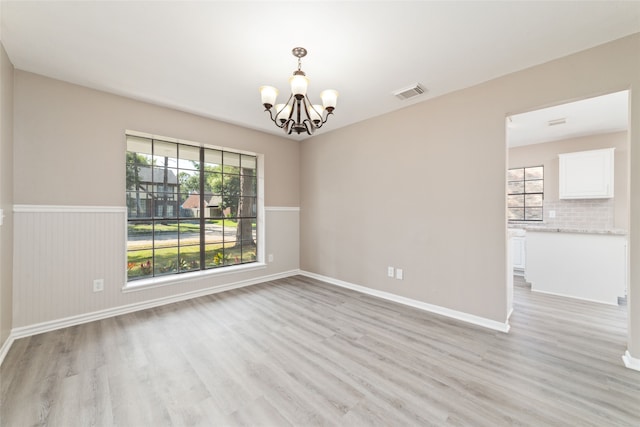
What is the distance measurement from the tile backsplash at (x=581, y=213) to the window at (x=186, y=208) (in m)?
5.91

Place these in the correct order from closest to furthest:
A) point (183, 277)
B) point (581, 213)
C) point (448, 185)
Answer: point (448, 185) < point (183, 277) < point (581, 213)

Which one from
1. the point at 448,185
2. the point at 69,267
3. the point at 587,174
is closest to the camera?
the point at 69,267

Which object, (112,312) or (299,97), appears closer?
(299,97)

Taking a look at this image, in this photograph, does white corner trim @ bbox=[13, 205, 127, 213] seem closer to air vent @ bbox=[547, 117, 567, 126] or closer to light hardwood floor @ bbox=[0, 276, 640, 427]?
light hardwood floor @ bbox=[0, 276, 640, 427]

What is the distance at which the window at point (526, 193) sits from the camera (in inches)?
205

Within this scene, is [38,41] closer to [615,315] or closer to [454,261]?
[454,261]

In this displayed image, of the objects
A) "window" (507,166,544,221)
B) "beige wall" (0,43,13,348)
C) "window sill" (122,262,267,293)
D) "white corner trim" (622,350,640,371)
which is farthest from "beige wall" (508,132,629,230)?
"beige wall" (0,43,13,348)

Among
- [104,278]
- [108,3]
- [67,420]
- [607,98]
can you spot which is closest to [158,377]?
[67,420]

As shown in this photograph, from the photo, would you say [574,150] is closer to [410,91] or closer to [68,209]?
[410,91]

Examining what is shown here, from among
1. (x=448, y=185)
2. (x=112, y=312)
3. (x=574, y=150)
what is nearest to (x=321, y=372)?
(x=448, y=185)

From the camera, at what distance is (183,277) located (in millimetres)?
3611

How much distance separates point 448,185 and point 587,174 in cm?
346

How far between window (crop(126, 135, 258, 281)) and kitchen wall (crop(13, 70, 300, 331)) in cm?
27

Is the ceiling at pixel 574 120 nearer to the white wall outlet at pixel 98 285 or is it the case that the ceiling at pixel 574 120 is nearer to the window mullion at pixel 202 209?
the window mullion at pixel 202 209
